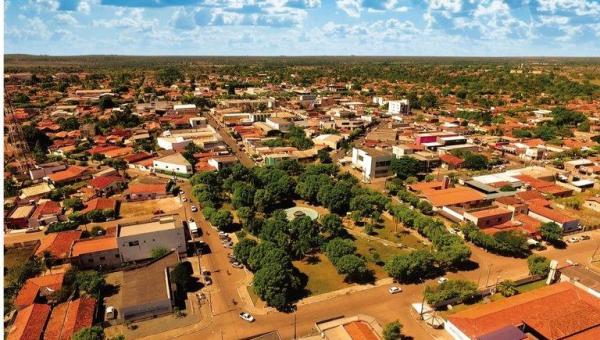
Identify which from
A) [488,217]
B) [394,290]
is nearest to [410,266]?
[394,290]

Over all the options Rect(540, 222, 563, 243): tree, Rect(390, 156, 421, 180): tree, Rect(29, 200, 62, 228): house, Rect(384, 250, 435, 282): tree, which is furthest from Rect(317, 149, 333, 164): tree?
Rect(29, 200, 62, 228): house

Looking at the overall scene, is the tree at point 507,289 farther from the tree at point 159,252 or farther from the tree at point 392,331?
the tree at point 159,252

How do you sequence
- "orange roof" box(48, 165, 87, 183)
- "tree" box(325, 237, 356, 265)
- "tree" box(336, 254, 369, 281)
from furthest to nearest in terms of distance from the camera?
"orange roof" box(48, 165, 87, 183), "tree" box(325, 237, 356, 265), "tree" box(336, 254, 369, 281)

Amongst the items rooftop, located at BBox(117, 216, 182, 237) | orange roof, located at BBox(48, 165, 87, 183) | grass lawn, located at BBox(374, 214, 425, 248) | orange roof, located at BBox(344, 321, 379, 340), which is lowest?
grass lawn, located at BBox(374, 214, 425, 248)

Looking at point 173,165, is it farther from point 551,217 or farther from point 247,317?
point 551,217

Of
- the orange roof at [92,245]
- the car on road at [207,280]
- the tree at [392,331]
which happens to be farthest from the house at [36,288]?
the tree at [392,331]

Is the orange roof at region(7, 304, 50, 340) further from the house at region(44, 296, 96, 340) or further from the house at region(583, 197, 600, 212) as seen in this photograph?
the house at region(583, 197, 600, 212)

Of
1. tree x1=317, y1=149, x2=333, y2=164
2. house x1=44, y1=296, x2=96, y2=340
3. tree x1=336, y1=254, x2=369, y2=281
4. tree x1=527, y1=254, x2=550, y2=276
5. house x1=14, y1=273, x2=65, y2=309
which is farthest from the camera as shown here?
tree x1=317, y1=149, x2=333, y2=164
